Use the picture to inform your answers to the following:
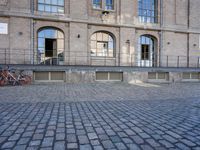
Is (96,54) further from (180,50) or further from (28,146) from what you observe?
(28,146)

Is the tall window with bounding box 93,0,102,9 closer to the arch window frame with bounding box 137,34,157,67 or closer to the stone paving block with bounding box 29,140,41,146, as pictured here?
the arch window frame with bounding box 137,34,157,67

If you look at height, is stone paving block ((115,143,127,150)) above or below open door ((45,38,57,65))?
below

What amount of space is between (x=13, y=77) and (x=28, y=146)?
1029cm

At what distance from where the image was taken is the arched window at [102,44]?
1677 cm

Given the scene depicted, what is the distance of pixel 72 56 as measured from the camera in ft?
50.9

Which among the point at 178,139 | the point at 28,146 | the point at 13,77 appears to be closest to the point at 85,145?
the point at 28,146

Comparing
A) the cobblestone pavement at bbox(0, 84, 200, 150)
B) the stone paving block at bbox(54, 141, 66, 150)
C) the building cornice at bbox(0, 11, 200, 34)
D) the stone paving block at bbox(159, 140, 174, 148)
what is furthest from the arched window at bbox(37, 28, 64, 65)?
the stone paving block at bbox(159, 140, 174, 148)

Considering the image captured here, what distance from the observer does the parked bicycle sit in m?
11.6

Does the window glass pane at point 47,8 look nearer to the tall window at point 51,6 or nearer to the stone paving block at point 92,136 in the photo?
the tall window at point 51,6

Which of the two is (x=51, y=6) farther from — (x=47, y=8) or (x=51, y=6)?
(x=47, y=8)

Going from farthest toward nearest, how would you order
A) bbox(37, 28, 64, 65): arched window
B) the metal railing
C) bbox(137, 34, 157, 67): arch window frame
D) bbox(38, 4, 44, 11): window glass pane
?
1. bbox(137, 34, 157, 67): arch window frame
2. bbox(37, 28, 64, 65): arched window
3. bbox(38, 4, 44, 11): window glass pane
4. the metal railing

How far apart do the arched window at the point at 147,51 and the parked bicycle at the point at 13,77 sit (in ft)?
40.3

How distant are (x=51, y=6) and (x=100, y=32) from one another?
17.8ft

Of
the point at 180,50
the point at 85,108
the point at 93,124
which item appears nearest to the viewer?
the point at 93,124
